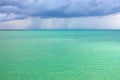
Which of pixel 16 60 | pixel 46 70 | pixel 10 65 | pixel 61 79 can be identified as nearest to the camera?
pixel 61 79

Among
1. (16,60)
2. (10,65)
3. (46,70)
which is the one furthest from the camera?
(16,60)

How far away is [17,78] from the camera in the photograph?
387cm

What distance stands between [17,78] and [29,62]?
117 cm

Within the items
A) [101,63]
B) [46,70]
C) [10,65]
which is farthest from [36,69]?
[101,63]

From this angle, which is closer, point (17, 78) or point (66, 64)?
point (17, 78)

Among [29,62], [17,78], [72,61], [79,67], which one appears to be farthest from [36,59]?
[17,78]

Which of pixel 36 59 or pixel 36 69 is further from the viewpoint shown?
pixel 36 59

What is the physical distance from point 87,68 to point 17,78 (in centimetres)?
130

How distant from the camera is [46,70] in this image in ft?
14.5

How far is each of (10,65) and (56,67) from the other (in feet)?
2.70

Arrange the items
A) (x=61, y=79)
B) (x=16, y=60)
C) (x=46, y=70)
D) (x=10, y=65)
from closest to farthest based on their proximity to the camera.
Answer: (x=61, y=79), (x=46, y=70), (x=10, y=65), (x=16, y=60)

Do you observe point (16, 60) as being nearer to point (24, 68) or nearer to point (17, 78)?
point (24, 68)

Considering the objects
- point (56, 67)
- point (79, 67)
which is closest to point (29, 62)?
point (56, 67)

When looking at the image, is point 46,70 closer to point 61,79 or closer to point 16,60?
point 61,79
